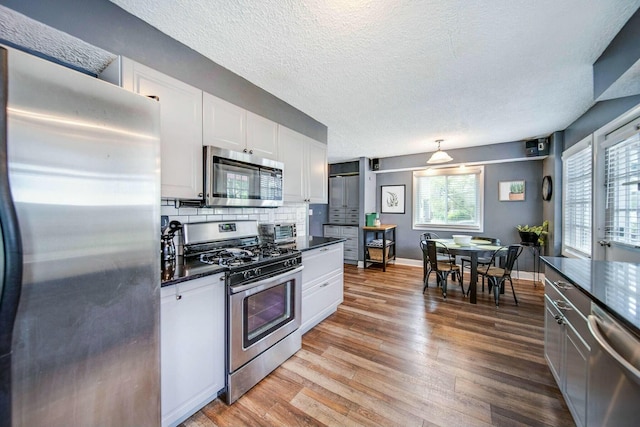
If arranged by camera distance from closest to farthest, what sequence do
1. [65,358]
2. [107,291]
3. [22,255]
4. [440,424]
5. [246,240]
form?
[22,255] < [65,358] < [107,291] < [440,424] < [246,240]

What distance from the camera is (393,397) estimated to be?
173 centimetres

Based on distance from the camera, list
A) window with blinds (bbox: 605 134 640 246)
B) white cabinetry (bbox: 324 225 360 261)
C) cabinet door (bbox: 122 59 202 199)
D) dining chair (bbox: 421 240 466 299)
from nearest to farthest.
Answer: cabinet door (bbox: 122 59 202 199) < window with blinds (bbox: 605 134 640 246) < dining chair (bbox: 421 240 466 299) < white cabinetry (bbox: 324 225 360 261)

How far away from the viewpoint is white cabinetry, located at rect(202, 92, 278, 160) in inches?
77.5

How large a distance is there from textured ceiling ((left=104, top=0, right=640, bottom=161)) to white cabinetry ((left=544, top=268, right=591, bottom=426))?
5.47 feet

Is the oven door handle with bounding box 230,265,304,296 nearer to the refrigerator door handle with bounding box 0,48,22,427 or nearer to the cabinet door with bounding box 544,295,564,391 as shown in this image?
the refrigerator door handle with bounding box 0,48,22,427

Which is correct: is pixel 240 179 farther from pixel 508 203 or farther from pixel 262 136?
pixel 508 203

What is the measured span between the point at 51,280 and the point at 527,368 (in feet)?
10.2

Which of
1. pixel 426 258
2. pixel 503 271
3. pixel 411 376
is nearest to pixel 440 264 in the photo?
pixel 426 258

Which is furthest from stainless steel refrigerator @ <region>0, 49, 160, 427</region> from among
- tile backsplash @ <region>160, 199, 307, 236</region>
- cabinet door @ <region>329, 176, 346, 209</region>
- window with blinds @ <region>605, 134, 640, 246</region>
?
A: cabinet door @ <region>329, 176, 346, 209</region>

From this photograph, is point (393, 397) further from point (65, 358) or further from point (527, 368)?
point (65, 358)

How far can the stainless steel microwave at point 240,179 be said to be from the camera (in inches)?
75.7

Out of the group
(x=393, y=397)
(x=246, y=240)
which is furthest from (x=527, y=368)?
(x=246, y=240)

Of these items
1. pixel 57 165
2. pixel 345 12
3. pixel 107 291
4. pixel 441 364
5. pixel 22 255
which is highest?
→ pixel 345 12

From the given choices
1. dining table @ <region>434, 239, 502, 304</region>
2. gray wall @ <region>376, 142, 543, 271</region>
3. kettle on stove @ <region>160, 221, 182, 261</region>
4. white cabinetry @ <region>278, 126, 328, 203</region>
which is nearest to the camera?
kettle on stove @ <region>160, 221, 182, 261</region>
